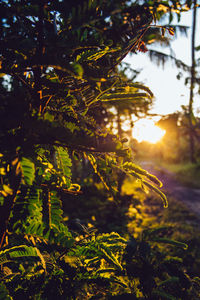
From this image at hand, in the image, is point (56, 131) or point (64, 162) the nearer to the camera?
point (56, 131)

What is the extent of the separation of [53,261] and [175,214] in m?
6.54

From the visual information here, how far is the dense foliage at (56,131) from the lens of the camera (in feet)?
1.78

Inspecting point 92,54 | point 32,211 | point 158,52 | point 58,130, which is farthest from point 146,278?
point 158,52

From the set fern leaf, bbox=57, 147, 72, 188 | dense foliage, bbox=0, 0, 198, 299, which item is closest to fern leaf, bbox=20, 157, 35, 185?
dense foliage, bbox=0, 0, 198, 299

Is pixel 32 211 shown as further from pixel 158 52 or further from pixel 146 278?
pixel 158 52

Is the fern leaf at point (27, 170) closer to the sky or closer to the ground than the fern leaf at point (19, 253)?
closer to the sky

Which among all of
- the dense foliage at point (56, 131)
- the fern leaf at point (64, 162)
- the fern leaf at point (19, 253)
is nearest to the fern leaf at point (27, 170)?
the dense foliage at point (56, 131)

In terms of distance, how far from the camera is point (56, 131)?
52 centimetres

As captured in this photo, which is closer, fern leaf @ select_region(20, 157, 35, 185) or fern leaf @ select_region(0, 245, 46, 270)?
fern leaf @ select_region(20, 157, 35, 185)

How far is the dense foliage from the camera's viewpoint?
544mm

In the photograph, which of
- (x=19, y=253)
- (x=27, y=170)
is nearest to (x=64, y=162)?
(x=27, y=170)

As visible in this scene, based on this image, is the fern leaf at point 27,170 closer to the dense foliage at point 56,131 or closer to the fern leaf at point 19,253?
the dense foliage at point 56,131

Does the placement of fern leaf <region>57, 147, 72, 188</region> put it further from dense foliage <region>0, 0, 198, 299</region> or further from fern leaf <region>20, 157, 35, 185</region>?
fern leaf <region>20, 157, 35, 185</region>

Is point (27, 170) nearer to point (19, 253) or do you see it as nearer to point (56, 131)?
point (56, 131)
